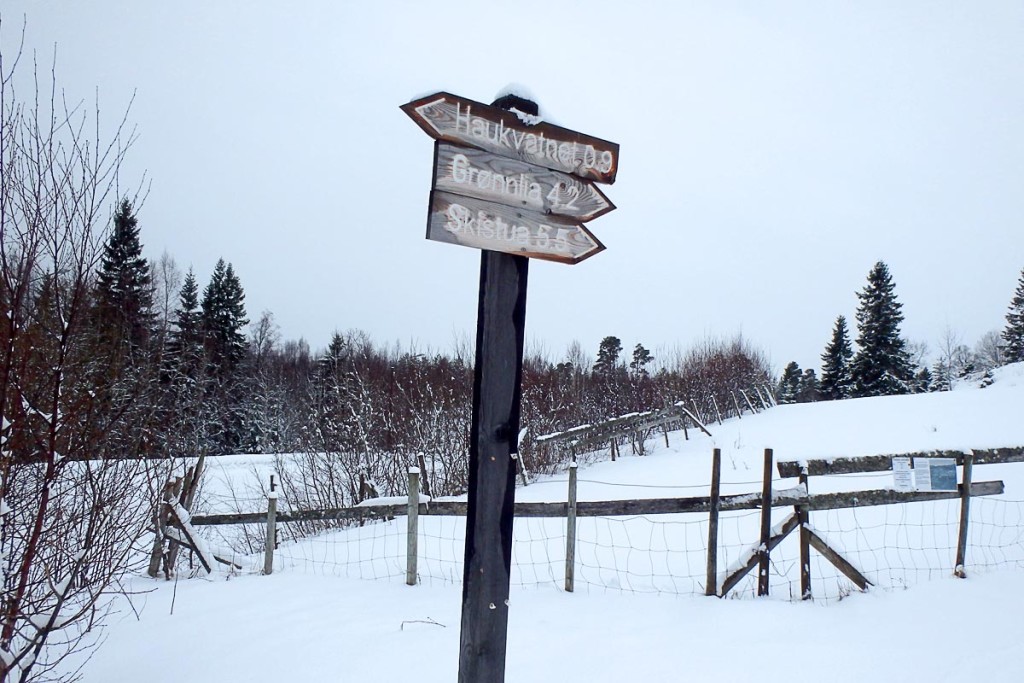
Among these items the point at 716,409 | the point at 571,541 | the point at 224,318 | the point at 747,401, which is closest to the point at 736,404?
the point at 747,401

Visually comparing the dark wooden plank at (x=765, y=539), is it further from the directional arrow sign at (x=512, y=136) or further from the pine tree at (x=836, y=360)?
the pine tree at (x=836, y=360)

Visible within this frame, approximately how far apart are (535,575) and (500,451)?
16.9 ft

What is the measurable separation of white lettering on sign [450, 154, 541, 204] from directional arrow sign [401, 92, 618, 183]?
80 mm

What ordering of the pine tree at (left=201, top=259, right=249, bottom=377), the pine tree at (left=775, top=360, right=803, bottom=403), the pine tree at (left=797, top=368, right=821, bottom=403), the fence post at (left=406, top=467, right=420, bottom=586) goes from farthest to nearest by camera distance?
the pine tree at (left=775, top=360, right=803, bottom=403)
the pine tree at (left=797, top=368, right=821, bottom=403)
the pine tree at (left=201, top=259, right=249, bottom=377)
the fence post at (left=406, top=467, right=420, bottom=586)

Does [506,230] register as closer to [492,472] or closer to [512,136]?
[512,136]

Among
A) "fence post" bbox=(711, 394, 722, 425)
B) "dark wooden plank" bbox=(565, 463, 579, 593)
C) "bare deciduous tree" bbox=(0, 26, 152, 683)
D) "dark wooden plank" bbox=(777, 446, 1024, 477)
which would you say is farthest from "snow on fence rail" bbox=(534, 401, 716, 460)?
"bare deciduous tree" bbox=(0, 26, 152, 683)

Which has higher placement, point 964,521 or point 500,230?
point 500,230

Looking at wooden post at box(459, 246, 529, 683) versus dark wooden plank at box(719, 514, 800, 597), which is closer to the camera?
wooden post at box(459, 246, 529, 683)

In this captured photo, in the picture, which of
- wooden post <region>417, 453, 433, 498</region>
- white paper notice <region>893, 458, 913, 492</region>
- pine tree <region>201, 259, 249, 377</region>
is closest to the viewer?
white paper notice <region>893, 458, 913, 492</region>

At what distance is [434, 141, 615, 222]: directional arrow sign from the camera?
2174 millimetres

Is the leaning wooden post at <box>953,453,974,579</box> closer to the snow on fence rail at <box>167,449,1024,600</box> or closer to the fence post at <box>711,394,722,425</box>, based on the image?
the snow on fence rail at <box>167,449,1024,600</box>

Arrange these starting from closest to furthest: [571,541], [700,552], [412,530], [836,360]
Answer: [571,541] < [412,530] < [700,552] < [836,360]

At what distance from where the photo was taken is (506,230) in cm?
229

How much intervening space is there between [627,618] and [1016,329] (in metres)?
45.0
